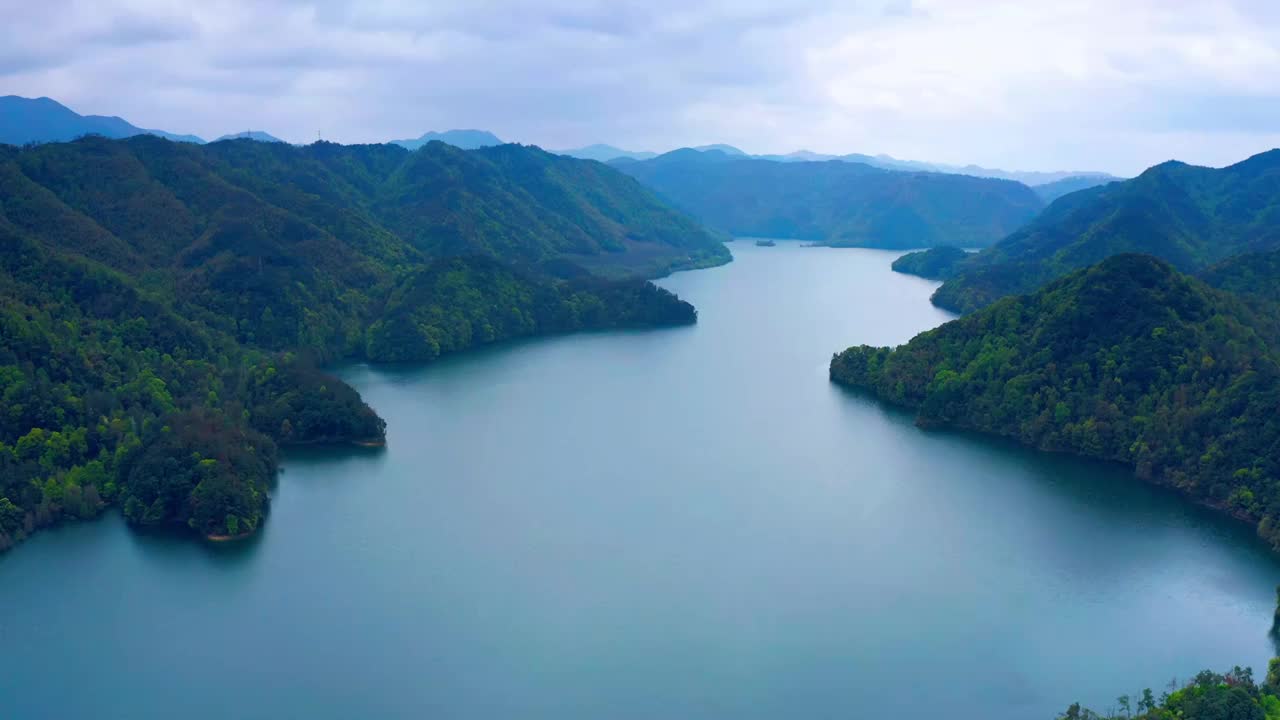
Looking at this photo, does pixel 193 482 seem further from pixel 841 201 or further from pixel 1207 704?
pixel 841 201

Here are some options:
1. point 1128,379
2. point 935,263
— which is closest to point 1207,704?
point 1128,379

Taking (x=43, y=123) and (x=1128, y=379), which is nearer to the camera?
(x=1128, y=379)

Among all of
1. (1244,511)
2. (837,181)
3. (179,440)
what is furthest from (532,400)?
(837,181)

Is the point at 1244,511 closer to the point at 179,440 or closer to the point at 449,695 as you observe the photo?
the point at 449,695

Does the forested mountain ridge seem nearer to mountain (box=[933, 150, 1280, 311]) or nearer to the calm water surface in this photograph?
the calm water surface

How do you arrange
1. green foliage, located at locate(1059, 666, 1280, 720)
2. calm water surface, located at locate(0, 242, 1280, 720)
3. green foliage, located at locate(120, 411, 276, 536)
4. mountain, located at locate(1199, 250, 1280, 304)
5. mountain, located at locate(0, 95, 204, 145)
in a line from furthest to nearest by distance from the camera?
mountain, located at locate(0, 95, 204, 145)
mountain, located at locate(1199, 250, 1280, 304)
green foliage, located at locate(120, 411, 276, 536)
calm water surface, located at locate(0, 242, 1280, 720)
green foliage, located at locate(1059, 666, 1280, 720)

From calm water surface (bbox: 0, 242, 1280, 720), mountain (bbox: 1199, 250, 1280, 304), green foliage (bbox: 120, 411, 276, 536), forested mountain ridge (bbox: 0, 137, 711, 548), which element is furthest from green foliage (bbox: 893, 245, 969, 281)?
green foliage (bbox: 120, 411, 276, 536)
